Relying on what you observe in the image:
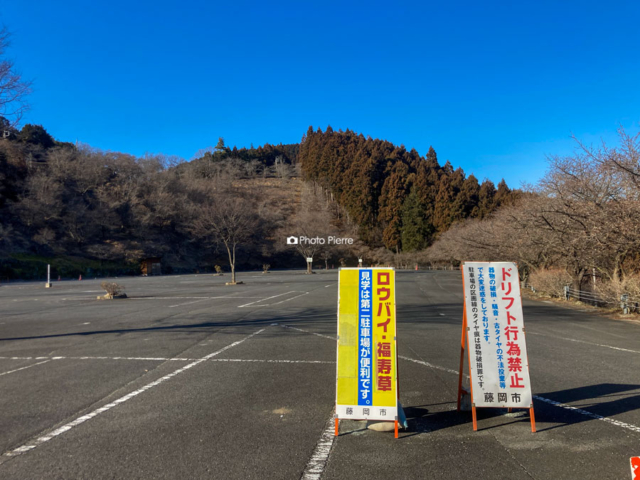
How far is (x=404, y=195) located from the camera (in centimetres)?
6725

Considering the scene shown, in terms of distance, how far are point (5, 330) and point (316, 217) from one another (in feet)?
186

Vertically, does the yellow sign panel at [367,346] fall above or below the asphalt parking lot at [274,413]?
above

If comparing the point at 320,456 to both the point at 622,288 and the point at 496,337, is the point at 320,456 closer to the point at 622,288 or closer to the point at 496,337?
the point at 496,337

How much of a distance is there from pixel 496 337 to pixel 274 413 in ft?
7.94

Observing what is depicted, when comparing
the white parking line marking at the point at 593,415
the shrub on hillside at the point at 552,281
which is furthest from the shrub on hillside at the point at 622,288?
the white parking line marking at the point at 593,415

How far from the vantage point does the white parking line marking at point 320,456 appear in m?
3.27

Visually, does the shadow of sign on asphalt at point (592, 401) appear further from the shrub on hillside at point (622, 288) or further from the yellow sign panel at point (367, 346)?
the shrub on hillside at point (622, 288)

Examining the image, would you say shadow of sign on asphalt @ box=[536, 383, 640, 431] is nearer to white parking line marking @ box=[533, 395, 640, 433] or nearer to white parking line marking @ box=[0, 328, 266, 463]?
white parking line marking @ box=[533, 395, 640, 433]

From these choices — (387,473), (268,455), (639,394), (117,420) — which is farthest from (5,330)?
(639,394)

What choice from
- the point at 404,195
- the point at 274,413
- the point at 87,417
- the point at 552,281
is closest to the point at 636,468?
the point at 274,413

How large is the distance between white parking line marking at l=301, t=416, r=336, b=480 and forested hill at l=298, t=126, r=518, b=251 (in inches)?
2264

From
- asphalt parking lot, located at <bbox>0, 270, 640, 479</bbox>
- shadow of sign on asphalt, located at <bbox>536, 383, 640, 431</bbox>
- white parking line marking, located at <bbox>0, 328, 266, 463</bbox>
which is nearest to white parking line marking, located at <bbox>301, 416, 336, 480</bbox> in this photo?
asphalt parking lot, located at <bbox>0, 270, 640, 479</bbox>

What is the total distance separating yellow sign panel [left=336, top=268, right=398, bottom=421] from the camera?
4.01 metres

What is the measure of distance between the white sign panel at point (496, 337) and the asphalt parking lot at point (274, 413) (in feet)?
1.26
